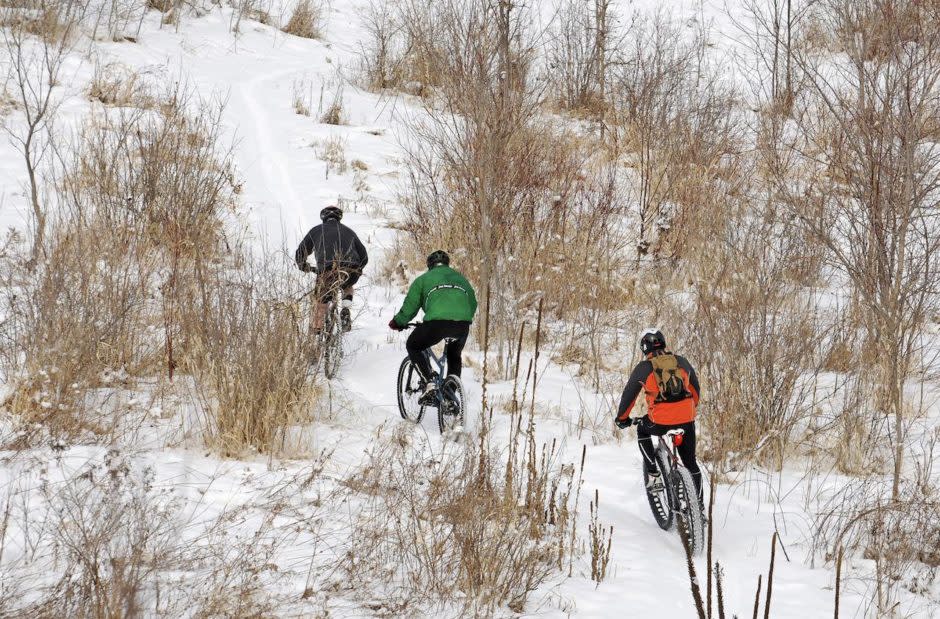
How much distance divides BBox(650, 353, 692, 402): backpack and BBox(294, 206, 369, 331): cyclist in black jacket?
322 cm

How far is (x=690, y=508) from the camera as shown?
15.8 feet

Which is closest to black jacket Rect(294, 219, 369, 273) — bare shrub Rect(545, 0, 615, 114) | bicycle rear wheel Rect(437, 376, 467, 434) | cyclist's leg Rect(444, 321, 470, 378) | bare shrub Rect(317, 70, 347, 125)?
cyclist's leg Rect(444, 321, 470, 378)

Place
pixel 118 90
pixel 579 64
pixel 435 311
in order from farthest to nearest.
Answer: pixel 579 64 < pixel 118 90 < pixel 435 311

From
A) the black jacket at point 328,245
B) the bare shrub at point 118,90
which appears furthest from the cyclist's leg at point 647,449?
the bare shrub at point 118,90

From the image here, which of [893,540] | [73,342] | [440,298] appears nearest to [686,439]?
[893,540]

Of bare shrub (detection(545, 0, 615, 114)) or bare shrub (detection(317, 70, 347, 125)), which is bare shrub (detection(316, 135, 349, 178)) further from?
bare shrub (detection(545, 0, 615, 114))

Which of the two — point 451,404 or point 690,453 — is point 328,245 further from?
point 690,453

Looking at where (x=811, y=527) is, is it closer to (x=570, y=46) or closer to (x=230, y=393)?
(x=230, y=393)

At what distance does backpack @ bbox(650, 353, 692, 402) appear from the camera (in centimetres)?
490

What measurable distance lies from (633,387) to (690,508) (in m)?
0.80

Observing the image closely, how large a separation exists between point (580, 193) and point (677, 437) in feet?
22.5

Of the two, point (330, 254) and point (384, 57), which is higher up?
point (384, 57)

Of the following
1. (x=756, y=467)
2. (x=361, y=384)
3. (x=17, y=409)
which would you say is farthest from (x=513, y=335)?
(x=17, y=409)

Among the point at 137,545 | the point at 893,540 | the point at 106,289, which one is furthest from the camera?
the point at 106,289
